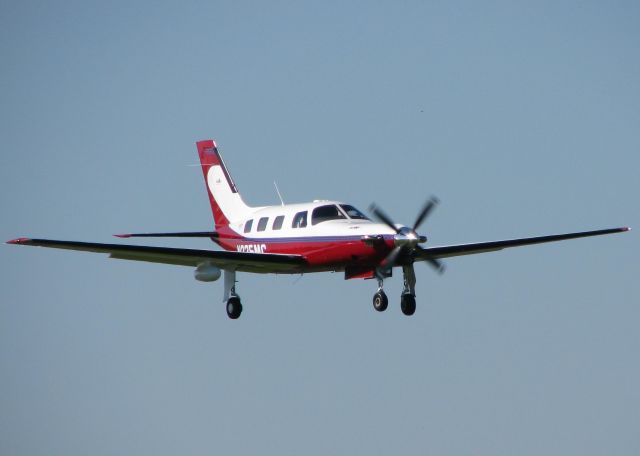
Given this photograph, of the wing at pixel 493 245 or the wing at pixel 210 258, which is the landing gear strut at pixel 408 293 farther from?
the wing at pixel 210 258

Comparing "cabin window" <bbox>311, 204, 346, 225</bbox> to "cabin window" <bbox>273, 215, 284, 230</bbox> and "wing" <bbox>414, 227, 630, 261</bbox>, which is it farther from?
"wing" <bbox>414, 227, 630, 261</bbox>

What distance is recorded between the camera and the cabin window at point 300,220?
41.1 meters

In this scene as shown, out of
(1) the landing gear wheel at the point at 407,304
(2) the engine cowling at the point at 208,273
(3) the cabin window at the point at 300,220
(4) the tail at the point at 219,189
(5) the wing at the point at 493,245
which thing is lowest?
(1) the landing gear wheel at the point at 407,304

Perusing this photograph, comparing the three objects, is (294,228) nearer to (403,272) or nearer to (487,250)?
(403,272)

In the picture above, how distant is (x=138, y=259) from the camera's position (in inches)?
1581

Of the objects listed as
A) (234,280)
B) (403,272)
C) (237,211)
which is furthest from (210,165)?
(403,272)

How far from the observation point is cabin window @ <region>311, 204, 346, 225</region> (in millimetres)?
40719

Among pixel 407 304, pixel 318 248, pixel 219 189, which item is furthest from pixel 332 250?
pixel 219 189

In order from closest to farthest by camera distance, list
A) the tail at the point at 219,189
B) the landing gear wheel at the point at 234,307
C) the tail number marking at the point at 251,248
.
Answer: the landing gear wheel at the point at 234,307
the tail number marking at the point at 251,248
the tail at the point at 219,189

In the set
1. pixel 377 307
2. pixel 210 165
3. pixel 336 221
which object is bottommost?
pixel 377 307

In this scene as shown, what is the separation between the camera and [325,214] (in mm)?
40781

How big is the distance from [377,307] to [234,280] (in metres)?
5.78

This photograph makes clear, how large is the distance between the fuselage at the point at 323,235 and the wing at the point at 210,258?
0.61 meters

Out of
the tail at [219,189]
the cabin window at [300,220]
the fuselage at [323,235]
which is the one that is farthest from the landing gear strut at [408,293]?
the tail at [219,189]
